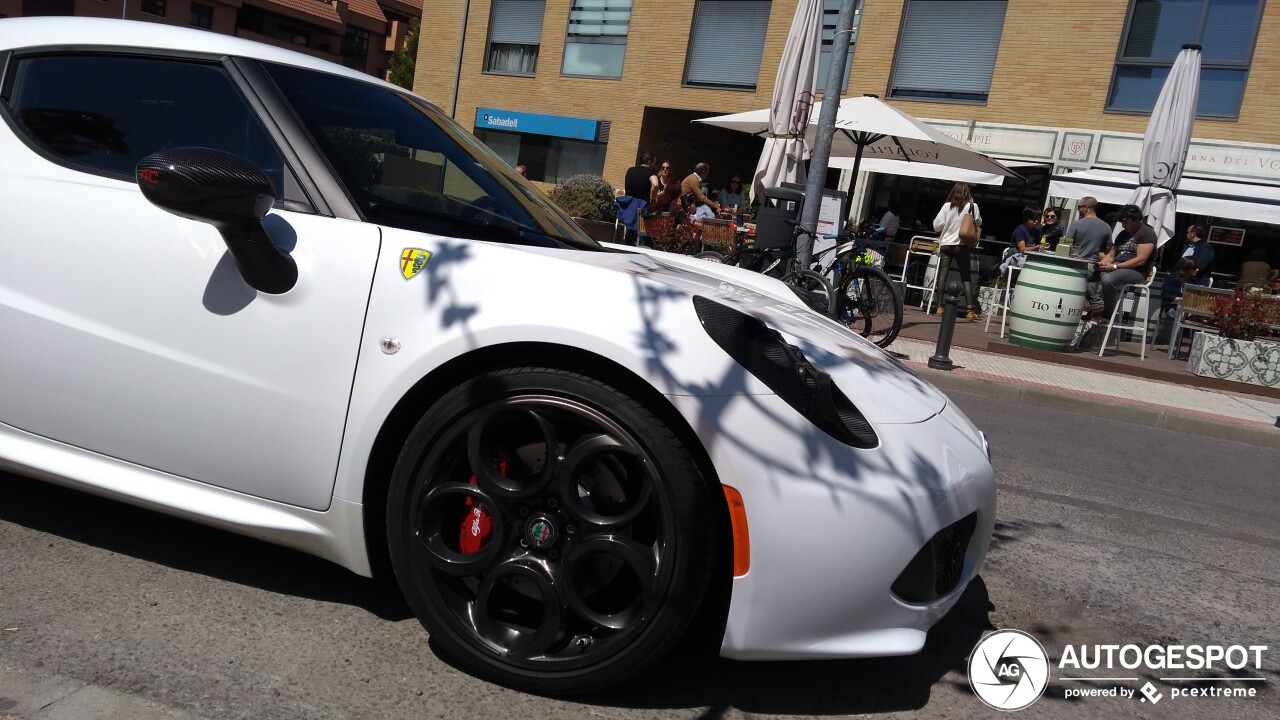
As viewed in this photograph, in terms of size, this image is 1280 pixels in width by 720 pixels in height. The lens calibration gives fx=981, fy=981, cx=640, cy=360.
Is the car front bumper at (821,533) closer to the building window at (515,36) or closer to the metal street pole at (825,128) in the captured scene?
the metal street pole at (825,128)

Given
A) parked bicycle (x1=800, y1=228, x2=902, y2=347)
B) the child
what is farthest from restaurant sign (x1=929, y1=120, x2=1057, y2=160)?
parked bicycle (x1=800, y1=228, x2=902, y2=347)

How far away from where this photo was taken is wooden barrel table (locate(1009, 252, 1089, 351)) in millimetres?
10977

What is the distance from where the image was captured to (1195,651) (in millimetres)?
Answer: 3092

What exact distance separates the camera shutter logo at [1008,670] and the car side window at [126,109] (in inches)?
94.5

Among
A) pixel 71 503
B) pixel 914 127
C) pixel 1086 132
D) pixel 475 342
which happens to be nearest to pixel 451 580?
pixel 475 342

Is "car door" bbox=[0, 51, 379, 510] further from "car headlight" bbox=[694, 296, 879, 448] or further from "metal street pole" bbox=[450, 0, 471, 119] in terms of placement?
"metal street pole" bbox=[450, 0, 471, 119]

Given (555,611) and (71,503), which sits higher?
(555,611)

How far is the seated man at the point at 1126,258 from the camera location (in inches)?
468

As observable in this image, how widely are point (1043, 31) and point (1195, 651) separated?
18.3 m

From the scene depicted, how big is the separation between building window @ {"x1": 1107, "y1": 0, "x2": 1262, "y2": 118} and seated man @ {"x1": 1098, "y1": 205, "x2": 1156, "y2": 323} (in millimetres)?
7126

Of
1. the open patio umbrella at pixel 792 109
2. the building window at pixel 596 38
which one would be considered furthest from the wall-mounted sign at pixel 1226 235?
the building window at pixel 596 38

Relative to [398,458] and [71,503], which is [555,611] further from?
[71,503]

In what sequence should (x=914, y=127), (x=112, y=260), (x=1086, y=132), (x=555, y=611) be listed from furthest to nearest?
(x=1086, y=132), (x=914, y=127), (x=112, y=260), (x=555, y=611)

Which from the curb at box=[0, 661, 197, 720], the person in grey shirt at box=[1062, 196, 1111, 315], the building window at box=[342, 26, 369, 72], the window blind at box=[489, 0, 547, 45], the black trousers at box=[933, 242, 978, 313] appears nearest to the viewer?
the curb at box=[0, 661, 197, 720]
